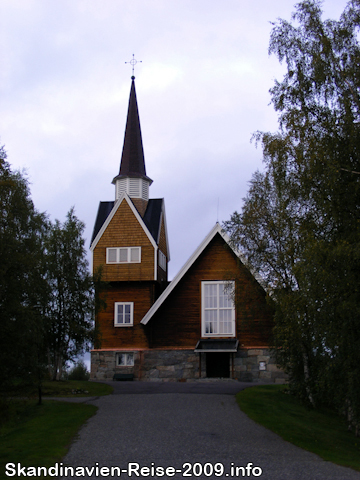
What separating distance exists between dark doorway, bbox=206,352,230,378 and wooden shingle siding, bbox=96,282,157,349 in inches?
140

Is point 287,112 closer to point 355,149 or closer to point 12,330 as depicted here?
point 355,149

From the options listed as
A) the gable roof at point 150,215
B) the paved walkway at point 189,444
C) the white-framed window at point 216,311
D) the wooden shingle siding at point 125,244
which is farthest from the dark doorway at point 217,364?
the paved walkway at point 189,444

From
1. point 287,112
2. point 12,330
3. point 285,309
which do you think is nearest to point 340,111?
point 287,112

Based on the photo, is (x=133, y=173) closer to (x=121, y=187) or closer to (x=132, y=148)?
(x=121, y=187)

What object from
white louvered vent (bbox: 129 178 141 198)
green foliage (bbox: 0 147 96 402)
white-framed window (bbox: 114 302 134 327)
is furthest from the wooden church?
green foliage (bbox: 0 147 96 402)

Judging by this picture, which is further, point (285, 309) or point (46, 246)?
point (46, 246)

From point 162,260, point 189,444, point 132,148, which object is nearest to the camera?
point 189,444

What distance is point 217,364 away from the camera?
3219cm

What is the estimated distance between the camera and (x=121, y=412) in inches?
727

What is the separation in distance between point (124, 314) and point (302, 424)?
16.5 meters

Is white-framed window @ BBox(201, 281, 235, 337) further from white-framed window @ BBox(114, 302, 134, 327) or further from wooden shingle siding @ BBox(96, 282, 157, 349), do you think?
A: white-framed window @ BBox(114, 302, 134, 327)

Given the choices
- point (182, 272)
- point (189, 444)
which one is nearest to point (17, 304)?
point (189, 444)

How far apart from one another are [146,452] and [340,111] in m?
10.2

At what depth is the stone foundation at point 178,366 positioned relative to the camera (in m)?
30.9
